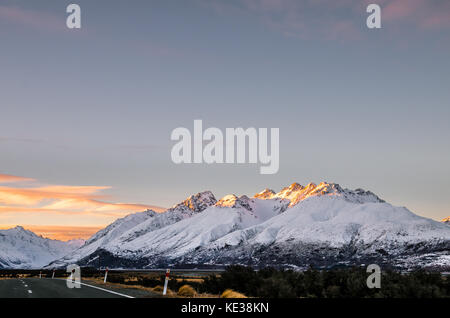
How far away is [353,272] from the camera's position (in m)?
28.7

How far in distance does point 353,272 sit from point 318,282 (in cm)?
229
